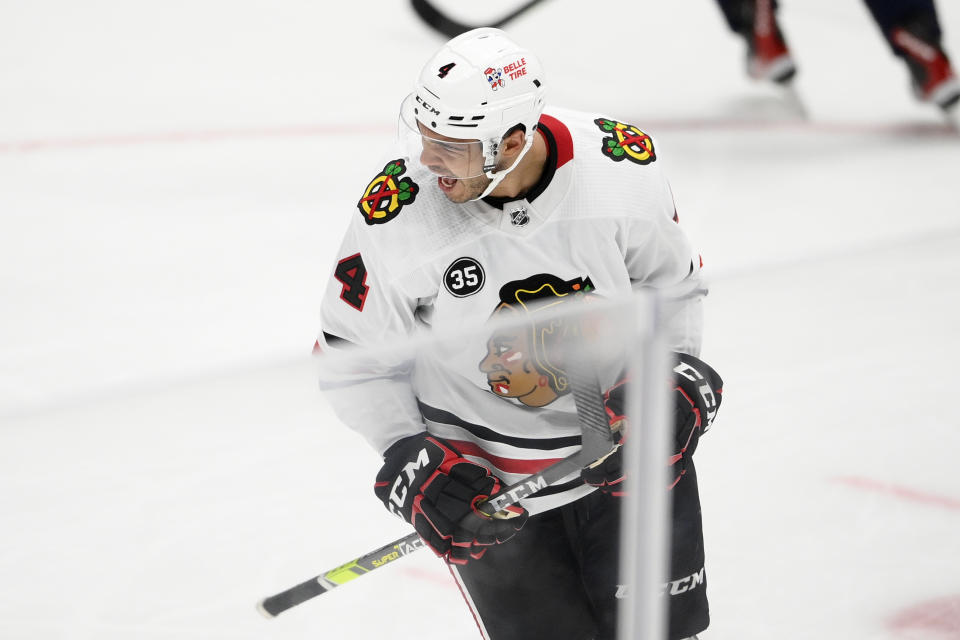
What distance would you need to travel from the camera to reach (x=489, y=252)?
1170 mm

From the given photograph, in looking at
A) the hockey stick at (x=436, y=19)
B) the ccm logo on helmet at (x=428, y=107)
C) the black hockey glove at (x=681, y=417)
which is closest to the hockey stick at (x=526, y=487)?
the black hockey glove at (x=681, y=417)

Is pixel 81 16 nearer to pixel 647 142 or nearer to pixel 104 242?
pixel 104 242

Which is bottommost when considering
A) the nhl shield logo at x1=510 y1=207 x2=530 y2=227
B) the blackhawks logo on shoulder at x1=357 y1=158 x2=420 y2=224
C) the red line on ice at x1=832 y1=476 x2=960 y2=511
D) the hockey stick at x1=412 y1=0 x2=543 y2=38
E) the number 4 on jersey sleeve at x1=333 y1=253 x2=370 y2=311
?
the hockey stick at x1=412 y1=0 x2=543 y2=38

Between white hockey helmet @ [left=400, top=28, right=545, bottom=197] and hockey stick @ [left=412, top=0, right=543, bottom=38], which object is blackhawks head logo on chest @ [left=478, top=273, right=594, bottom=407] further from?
hockey stick @ [left=412, top=0, right=543, bottom=38]

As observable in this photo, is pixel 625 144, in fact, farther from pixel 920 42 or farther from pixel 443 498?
pixel 920 42

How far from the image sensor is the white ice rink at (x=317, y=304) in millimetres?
891

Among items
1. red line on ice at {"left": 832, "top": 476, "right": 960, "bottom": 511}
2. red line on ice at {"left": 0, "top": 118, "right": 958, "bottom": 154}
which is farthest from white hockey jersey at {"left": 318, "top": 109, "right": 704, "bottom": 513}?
red line on ice at {"left": 0, "top": 118, "right": 958, "bottom": 154}

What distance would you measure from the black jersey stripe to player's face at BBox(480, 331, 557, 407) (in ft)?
0.30

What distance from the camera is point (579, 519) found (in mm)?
1226

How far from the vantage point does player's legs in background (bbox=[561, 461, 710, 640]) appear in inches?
41.4

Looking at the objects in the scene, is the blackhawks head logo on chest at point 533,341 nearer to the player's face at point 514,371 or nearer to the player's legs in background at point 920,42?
the player's face at point 514,371

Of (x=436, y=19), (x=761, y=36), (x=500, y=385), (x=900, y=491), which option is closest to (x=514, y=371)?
(x=500, y=385)

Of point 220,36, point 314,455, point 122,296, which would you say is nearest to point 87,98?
point 220,36

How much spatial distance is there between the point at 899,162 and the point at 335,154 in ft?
6.35
